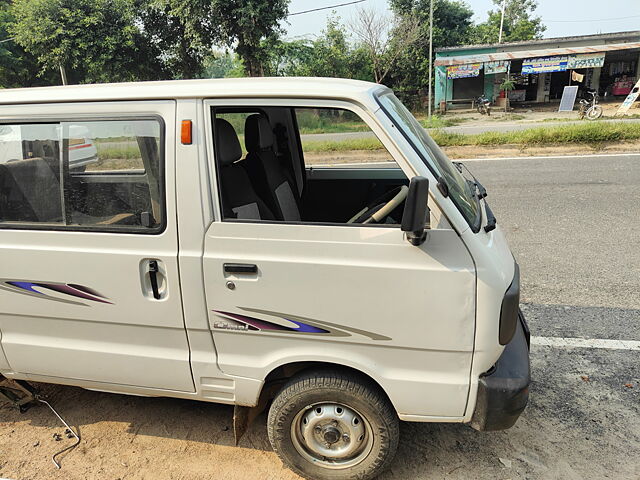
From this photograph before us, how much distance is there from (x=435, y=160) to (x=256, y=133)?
1.36 m

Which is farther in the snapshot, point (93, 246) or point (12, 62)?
point (12, 62)

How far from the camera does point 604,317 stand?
164 inches

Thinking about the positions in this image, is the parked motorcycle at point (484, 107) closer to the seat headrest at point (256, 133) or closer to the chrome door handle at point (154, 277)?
the seat headrest at point (256, 133)

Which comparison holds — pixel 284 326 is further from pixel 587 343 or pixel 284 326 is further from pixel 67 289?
pixel 587 343

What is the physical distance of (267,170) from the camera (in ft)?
10.8

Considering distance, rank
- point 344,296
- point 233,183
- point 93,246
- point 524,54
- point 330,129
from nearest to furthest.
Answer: point 344,296
point 93,246
point 233,183
point 330,129
point 524,54

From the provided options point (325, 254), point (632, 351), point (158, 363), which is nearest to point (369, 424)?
point (325, 254)

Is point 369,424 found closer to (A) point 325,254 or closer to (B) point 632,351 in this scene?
(A) point 325,254

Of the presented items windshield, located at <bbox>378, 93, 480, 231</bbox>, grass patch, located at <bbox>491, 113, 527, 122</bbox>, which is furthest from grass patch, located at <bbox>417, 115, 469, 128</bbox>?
windshield, located at <bbox>378, 93, 480, 231</bbox>

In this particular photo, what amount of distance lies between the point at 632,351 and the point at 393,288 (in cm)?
257

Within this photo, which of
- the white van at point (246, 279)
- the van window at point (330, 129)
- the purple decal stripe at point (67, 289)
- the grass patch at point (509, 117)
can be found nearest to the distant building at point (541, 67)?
the grass patch at point (509, 117)

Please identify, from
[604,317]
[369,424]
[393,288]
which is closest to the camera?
[393,288]

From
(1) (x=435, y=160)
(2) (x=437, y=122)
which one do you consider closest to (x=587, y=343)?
(1) (x=435, y=160)

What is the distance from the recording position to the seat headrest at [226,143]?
2.47m
